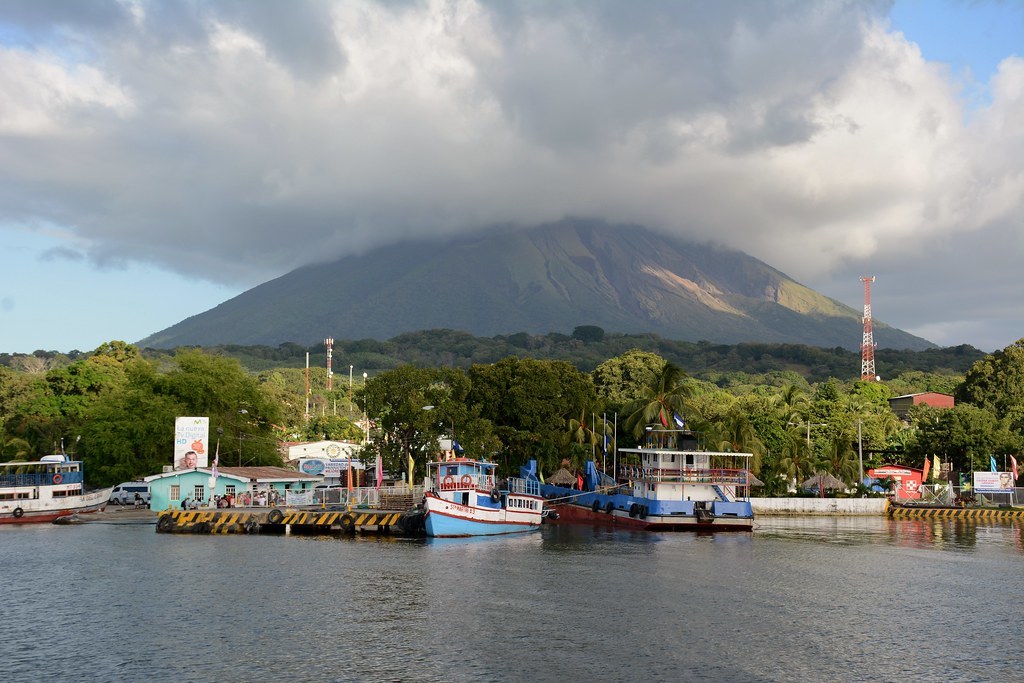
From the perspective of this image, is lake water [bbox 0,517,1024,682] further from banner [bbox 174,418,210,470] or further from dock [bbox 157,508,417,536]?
banner [bbox 174,418,210,470]

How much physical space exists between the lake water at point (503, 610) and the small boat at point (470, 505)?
2096mm

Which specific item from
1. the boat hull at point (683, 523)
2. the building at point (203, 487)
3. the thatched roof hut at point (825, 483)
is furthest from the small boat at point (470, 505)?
the thatched roof hut at point (825, 483)

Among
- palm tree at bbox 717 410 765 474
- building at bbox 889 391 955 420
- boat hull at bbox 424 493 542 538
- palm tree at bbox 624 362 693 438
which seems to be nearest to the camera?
boat hull at bbox 424 493 542 538

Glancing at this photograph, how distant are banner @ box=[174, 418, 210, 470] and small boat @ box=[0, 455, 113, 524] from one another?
22.0 feet

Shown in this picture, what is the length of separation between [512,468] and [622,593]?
41.7 meters

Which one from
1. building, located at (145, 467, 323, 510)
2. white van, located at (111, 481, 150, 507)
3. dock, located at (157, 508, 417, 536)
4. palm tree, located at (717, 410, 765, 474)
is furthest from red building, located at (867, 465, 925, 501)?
white van, located at (111, 481, 150, 507)

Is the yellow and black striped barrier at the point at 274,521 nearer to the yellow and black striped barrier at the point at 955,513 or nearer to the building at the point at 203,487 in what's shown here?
the building at the point at 203,487

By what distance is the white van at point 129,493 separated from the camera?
2913 inches

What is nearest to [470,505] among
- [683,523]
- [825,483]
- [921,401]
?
[683,523]

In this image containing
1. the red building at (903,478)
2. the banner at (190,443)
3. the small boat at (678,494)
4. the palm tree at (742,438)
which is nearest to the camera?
the small boat at (678,494)

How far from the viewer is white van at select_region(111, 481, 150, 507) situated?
74.0 metres

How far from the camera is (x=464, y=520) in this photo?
56031 millimetres

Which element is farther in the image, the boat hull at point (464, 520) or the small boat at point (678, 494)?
the small boat at point (678, 494)

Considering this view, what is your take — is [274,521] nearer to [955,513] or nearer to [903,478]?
[955,513]
